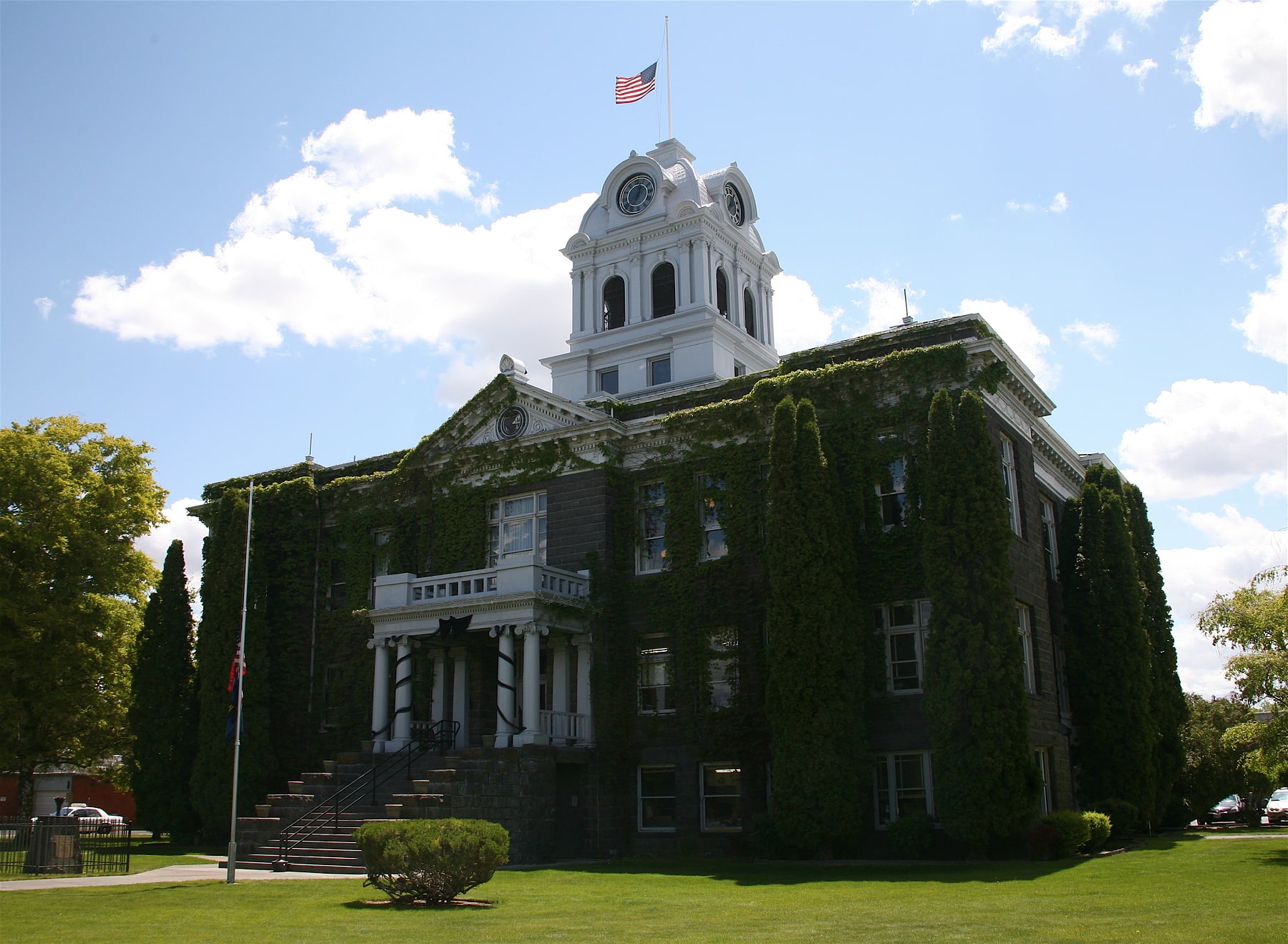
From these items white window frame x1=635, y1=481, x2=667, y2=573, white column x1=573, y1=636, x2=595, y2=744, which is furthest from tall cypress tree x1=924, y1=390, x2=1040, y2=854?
white column x1=573, y1=636, x2=595, y2=744

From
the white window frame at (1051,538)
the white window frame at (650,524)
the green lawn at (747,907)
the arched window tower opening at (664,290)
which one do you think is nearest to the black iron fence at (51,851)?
the green lawn at (747,907)

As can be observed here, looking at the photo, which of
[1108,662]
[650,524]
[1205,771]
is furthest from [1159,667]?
[650,524]

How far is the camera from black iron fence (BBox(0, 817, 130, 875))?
73.0 feet

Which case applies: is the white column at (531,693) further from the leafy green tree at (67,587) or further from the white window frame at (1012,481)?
the leafy green tree at (67,587)

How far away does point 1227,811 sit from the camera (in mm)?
42250

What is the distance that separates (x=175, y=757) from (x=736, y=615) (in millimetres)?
18474

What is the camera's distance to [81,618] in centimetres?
3744

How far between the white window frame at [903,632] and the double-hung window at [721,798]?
4534 mm

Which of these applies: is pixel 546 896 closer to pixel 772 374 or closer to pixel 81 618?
pixel 772 374

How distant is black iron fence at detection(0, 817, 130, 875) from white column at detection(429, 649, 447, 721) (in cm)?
1012

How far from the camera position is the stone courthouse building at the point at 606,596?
28047 mm

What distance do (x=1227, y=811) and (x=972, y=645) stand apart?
79.7 ft

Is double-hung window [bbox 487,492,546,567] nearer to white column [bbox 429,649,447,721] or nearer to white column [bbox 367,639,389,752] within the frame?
white column [bbox 429,649,447,721]

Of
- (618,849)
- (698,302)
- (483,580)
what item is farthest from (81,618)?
(698,302)
